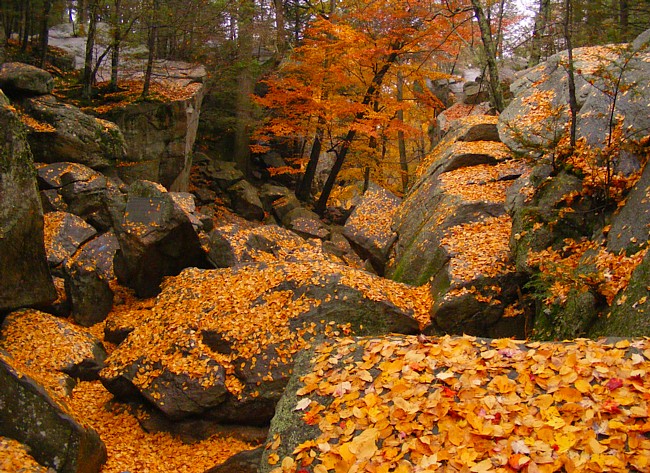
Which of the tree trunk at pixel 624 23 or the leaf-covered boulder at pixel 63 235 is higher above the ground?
the tree trunk at pixel 624 23

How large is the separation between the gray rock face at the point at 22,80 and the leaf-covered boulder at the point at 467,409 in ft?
43.3

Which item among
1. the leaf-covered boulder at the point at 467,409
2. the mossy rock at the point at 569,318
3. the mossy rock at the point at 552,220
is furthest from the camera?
the mossy rock at the point at 552,220

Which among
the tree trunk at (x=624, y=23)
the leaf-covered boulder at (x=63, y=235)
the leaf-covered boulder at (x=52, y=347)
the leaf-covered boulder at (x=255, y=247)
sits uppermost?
the tree trunk at (x=624, y=23)

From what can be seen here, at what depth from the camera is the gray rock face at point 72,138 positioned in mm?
13031

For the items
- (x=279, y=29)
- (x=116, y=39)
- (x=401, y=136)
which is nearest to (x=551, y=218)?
(x=401, y=136)

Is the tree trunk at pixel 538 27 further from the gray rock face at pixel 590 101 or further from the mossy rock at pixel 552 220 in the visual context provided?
the mossy rock at pixel 552 220

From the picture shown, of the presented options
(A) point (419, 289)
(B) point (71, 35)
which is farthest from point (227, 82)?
(A) point (419, 289)

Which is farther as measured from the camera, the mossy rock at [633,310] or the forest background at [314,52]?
the forest background at [314,52]

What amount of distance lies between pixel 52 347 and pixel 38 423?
3.42m

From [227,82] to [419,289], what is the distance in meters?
13.6

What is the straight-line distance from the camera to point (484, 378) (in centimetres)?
335

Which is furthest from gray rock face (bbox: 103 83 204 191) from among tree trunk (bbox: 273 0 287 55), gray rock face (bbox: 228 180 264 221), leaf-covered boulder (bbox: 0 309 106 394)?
leaf-covered boulder (bbox: 0 309 106 394)

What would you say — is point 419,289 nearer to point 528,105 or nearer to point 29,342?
point 528,105

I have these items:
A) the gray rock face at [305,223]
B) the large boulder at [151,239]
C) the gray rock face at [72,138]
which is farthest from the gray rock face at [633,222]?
the gray rock face at [72,138]
